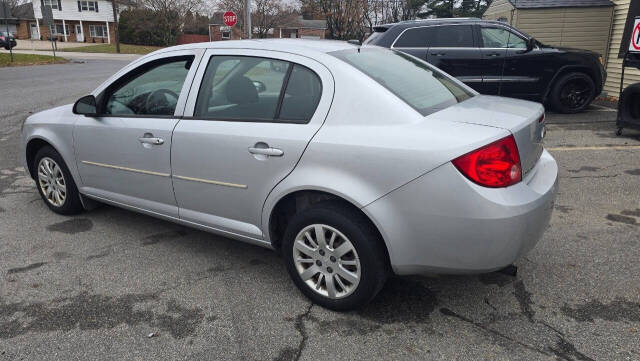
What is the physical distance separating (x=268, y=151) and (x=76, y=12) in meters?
69.1

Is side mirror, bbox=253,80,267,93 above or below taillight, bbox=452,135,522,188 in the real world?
above

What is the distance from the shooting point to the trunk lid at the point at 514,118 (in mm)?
2695

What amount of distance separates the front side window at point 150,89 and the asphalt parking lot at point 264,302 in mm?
1081

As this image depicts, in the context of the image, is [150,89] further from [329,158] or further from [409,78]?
[409,78]

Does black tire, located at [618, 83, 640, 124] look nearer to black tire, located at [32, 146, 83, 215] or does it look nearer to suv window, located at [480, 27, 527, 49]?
suv window, located at [480, 27, 527, 49]

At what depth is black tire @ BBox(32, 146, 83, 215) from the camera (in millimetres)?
4406

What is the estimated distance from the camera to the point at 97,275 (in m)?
3.46

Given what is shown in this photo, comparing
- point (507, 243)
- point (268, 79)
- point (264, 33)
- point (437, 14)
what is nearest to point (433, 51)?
point (268, 79)

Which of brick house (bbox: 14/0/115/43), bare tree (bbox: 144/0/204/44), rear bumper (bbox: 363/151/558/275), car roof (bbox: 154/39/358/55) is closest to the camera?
rear bumper (bbox: 363/151/558/275)

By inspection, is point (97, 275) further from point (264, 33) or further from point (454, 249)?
point (264, 33)

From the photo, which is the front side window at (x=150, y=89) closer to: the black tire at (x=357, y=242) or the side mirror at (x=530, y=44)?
the black tire at (x=357, y=242)

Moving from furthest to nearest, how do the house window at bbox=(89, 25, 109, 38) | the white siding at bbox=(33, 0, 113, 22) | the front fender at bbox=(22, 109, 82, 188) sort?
the house window at bbox=(89, 25, 109, 38), the white siding at bbox=(33, 0, 113, 22), the front fender at bbox=(22, 109, 82, 188)

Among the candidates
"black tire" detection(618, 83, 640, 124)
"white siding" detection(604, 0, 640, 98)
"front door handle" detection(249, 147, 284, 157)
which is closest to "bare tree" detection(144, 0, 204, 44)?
"white siding" detection(604, 0, 640, 98)

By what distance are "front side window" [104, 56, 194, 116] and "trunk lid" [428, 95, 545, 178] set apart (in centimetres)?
189
